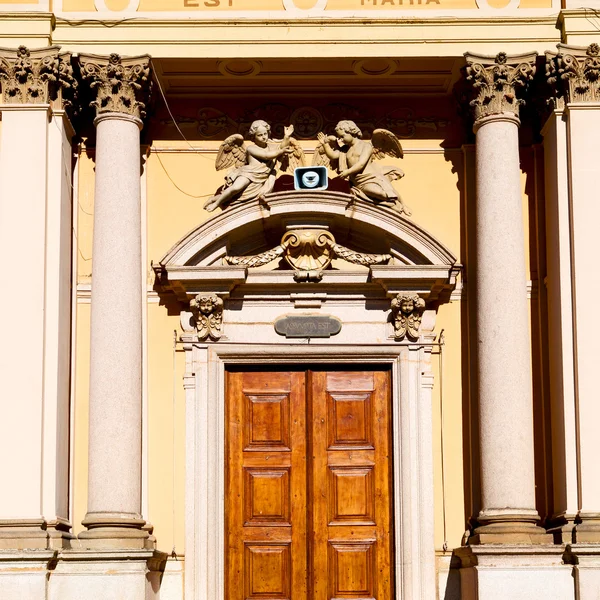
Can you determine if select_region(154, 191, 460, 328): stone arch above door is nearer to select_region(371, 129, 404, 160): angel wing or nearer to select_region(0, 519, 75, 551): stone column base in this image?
select_region(371, 129, 404, 160): angel wing

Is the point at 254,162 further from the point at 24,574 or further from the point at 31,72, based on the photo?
the point at 24,574

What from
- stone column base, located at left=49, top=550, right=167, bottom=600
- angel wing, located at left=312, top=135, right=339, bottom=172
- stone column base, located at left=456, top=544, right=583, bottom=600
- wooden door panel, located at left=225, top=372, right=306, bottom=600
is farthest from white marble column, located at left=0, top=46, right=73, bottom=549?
stone column base, located at left=456, top=544, right=583, bottom=600

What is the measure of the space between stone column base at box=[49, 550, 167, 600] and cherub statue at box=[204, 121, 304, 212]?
379cm

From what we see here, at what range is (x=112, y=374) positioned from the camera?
14.2 meters

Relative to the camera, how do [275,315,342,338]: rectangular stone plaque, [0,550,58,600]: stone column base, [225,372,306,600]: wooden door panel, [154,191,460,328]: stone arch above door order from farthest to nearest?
1. [275,315,342,338]: rectangular stone plaque
2. [154,191,460,328]: stone arch above door
3. [225,372,306,600]: wooden door panel
4. [0,550,58,600]: stone column base

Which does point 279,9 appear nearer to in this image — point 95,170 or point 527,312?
point 95,170

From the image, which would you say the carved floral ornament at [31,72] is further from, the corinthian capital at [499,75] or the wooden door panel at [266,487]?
the corinthian capital at [499,75]

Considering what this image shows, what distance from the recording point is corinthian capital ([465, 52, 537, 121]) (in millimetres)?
14797

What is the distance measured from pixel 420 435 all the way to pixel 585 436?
1.77 m

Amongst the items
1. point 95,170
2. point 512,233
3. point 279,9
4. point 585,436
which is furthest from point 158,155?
point 585,436

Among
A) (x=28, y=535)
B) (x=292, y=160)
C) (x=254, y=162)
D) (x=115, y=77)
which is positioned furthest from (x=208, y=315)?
(x=28, y=535)

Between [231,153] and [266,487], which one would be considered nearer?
[266,487]

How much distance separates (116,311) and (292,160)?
2643mm

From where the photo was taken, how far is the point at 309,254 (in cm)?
1543
